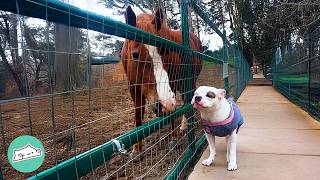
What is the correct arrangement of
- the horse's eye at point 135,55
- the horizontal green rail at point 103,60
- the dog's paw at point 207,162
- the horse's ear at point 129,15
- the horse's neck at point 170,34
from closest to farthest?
the horizontal green rail at point 103,60 → the horse's ear at point 129,15 → the horse's eye at point 135,55 → the dog's paw at point 207,162 → the horse's neck at point 170,34

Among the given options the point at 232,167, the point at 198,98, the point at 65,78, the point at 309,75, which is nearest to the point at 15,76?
the point at 65,78

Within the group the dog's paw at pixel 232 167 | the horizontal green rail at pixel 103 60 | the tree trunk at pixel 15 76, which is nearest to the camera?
the tree trunk at pixel 15 76

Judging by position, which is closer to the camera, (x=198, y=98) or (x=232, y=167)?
(x=198, y=98)

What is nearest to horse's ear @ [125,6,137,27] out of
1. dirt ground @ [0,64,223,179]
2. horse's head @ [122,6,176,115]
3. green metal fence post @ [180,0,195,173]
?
horse's head @ [122,6,176,115]

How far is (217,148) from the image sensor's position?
4.32 meters

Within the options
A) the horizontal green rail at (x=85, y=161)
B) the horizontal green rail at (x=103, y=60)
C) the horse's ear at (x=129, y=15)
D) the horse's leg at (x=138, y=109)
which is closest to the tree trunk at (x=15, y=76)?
the horizontal green rail at (x=85, y=161)

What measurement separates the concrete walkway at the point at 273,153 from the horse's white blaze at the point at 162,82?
0.71 metres

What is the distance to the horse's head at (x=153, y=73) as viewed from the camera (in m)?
3.23

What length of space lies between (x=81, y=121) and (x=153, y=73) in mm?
1235

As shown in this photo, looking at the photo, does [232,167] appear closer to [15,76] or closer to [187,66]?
[187,66]

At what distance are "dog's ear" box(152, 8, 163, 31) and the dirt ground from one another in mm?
905

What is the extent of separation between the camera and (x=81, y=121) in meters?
2.27

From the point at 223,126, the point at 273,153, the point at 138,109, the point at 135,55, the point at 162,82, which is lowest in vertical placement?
the point at 273,153

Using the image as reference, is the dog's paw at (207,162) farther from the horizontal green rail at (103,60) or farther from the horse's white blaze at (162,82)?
the horizontal green rail at (103,60)
